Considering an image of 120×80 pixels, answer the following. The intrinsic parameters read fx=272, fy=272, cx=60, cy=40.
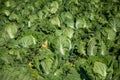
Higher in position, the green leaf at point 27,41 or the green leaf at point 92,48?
the green leaf at point 27,41

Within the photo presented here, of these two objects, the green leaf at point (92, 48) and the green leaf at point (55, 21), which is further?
the green leaf at point (55, 21)

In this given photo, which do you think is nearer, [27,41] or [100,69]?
[100,69]

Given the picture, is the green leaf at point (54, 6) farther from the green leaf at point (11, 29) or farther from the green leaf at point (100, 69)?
the green leaf at point (100, 69)

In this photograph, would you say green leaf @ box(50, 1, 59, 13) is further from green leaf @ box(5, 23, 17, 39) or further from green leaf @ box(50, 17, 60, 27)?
green leaf @ box(5, 23, 17, 39)

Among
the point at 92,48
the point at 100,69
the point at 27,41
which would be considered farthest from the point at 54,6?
the point at 100,69

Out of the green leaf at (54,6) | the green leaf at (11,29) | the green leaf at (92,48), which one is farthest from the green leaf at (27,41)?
the green leaf at (54,6)

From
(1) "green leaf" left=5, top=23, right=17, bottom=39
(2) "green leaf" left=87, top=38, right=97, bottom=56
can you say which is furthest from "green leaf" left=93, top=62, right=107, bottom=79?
(1) "green leaf" left=5, top=23, right=17, bottom=39

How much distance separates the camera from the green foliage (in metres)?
4.76

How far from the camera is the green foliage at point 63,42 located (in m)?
4.76

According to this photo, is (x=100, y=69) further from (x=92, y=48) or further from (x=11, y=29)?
(x=11, y=29)

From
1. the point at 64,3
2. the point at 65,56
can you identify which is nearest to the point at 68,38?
the point at 65,56

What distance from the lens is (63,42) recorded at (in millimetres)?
5855

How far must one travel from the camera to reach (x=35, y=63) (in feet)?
17.4

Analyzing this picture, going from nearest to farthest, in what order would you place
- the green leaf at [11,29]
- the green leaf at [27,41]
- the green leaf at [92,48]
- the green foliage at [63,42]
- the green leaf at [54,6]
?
the green foliage at [63,42]
the green leaf at [92,48]
the green leaf at [27,41]
the green leaf at [11,29]
the green leaf at [54,6]
